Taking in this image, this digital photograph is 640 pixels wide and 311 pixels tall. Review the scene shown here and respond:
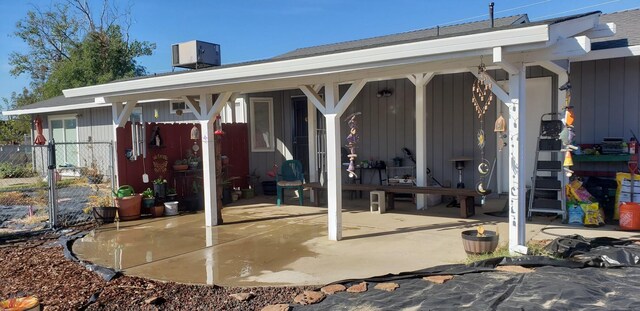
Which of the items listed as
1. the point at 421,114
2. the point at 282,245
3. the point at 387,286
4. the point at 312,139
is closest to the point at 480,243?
the point at 387,286

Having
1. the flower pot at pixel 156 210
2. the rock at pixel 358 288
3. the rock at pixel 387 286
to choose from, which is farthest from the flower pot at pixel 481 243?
the flower pot at pixel 156 210

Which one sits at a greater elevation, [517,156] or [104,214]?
[517,156]

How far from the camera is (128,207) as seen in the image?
24.1ft

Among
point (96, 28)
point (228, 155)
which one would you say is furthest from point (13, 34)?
point (228, 155)

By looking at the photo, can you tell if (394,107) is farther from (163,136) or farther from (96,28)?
(96,28)

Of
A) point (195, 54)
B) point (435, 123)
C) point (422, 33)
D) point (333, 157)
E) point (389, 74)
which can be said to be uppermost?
point (422, 33)

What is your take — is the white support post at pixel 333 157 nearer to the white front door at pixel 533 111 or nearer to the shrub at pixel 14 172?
the white front door at pixel 533 111

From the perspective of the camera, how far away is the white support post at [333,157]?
538cm

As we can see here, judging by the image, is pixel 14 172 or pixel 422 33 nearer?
pixel 422 33

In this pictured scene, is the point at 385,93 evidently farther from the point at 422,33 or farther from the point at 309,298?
the point at 309,298

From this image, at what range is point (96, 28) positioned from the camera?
2423 cm

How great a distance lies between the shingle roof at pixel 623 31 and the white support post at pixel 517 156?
2533 mm

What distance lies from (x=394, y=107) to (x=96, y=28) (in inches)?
840

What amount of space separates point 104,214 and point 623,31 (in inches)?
326
